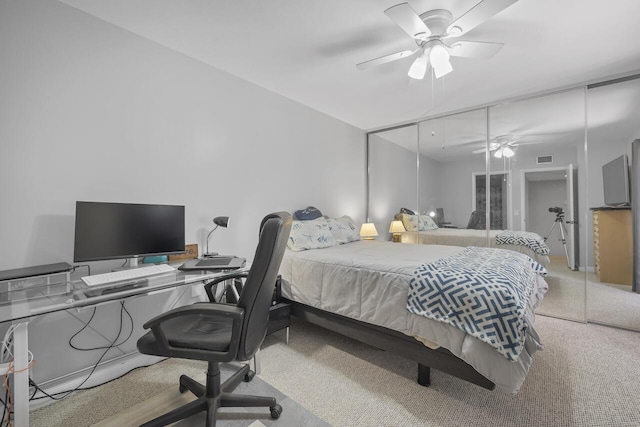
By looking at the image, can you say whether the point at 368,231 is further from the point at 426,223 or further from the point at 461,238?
the point at 461,238

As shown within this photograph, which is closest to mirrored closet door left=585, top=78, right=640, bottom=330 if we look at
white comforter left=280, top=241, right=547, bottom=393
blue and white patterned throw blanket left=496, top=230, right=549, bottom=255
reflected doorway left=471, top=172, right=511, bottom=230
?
blue and white patterned throw blanket left=496, top=230, right=549, bottom=255

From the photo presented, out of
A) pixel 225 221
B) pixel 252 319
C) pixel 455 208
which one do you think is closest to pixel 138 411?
pixel 252 319

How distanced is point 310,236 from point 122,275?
1.69 m

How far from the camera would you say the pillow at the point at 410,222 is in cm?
410

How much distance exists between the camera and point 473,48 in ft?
6.61

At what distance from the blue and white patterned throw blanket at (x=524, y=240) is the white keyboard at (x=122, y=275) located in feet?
11.7

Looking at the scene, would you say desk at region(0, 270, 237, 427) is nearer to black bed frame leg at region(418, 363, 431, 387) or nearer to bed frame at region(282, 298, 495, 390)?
bed frame at region(282, 298, 495, 390)

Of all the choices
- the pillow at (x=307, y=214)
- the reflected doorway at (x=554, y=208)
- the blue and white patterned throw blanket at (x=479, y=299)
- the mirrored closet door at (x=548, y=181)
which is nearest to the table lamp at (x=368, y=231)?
the pillow at (x=307, y=214)

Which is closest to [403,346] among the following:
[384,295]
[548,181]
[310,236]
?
[384,295]

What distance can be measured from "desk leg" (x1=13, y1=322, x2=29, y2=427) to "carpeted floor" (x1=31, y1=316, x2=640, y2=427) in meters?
0.55

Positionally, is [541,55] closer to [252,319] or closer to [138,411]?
[252,319]

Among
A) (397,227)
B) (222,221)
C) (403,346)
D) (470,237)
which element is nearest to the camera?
(403,346)

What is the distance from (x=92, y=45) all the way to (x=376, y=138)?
12.4 feet

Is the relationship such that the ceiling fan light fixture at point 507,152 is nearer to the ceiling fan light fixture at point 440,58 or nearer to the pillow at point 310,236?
the ceiling fan light fixture at point 440,58
